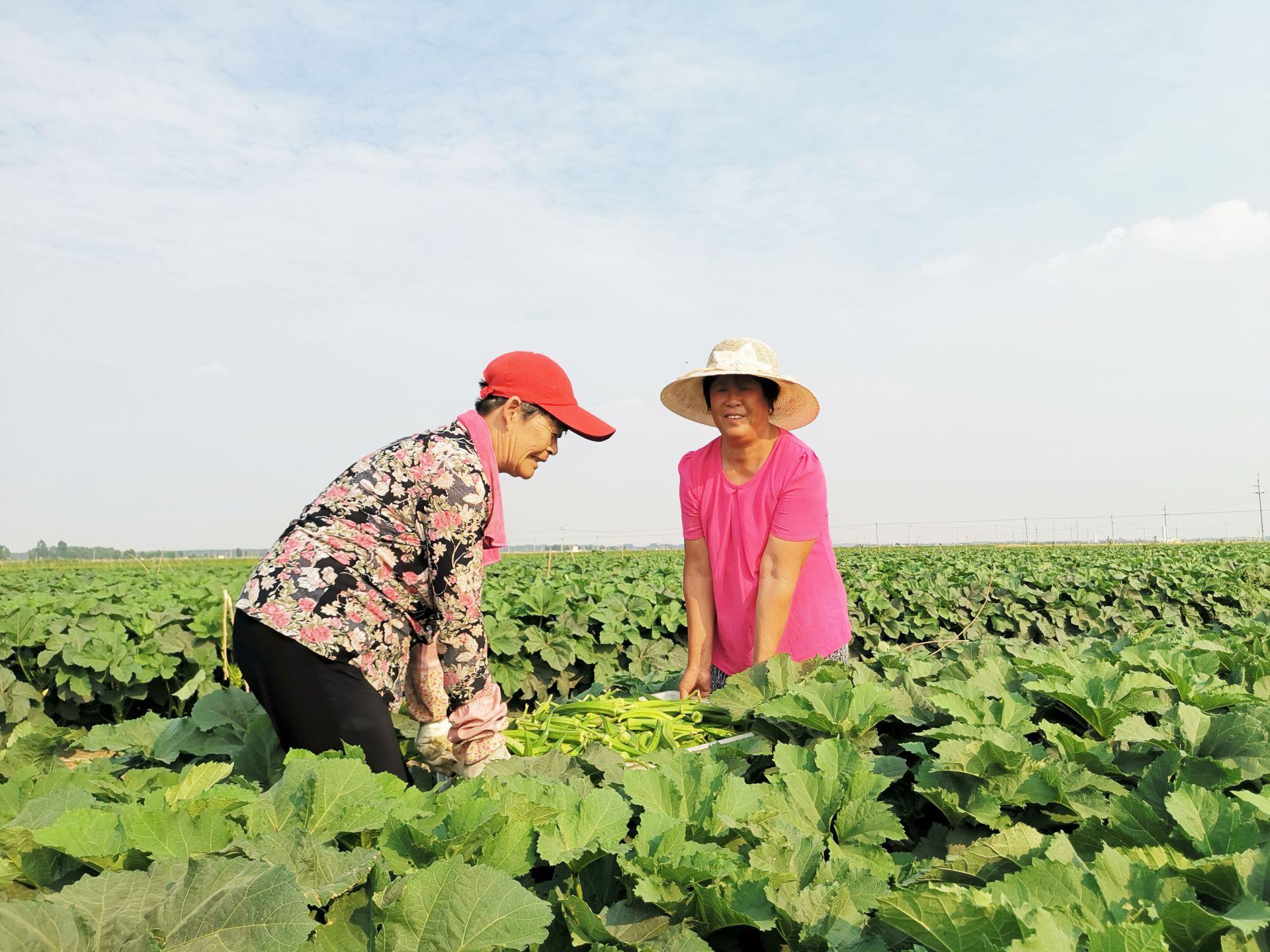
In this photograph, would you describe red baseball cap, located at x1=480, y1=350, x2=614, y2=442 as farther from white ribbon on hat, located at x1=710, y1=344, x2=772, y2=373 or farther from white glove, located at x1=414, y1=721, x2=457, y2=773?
white glove, located at x1=414, y1=721, x2=457, y2=773

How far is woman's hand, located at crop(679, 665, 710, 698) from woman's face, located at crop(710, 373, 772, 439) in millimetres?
1024

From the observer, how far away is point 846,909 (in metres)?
1.21

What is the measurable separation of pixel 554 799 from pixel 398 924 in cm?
42

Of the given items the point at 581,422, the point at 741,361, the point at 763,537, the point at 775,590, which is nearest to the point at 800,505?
the point at 763,537

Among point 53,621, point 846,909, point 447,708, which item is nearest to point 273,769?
point 447,708

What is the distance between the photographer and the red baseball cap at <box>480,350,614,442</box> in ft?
9.89

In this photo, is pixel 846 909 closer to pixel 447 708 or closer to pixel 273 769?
pixel 273 769

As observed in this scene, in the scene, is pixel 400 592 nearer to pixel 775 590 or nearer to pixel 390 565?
pixel 390 565

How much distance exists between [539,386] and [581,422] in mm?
203

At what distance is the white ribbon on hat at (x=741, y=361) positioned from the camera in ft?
12.0

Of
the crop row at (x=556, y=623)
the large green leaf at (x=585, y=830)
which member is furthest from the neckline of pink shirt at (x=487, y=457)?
the large green leaf at (x=585, y=830)

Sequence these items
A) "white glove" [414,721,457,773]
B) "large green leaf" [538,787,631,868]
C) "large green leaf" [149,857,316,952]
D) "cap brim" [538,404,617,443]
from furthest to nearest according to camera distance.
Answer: "cap brim" [538,404,617,443]
"white glove" [414,721,457,773]
"large green leaf" [538,787,631,868]
"large green leaf" [149,857,316,952]

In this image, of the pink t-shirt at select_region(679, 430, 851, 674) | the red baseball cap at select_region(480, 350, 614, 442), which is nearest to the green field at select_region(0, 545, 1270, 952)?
the pink t-shirt at select_region(679, 430, 851, 674)

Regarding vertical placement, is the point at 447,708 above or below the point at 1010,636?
above
